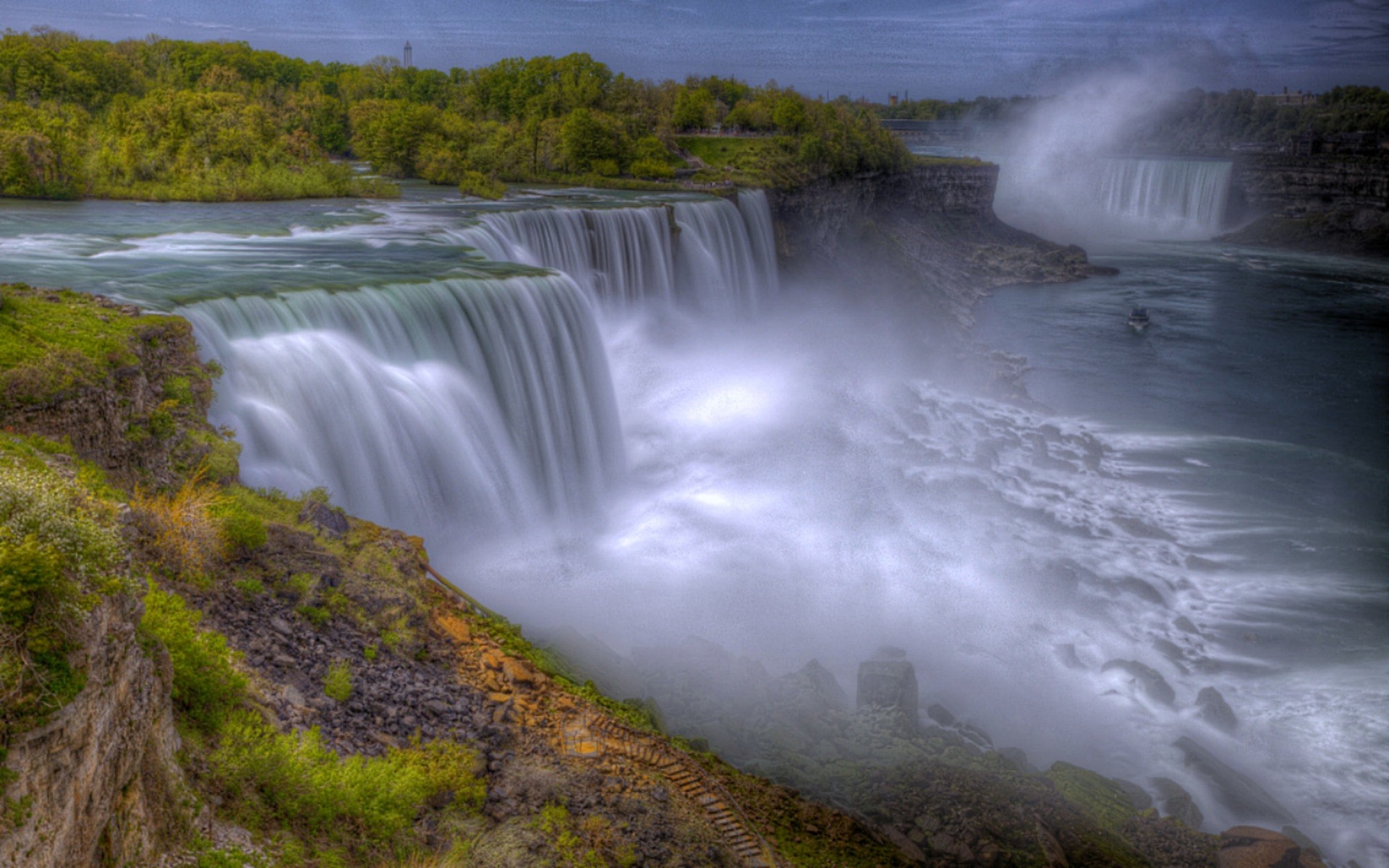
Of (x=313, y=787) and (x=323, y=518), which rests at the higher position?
(x=323, y=518)

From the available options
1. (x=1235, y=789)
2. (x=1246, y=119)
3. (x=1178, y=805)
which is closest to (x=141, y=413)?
(x=1178, y=805)

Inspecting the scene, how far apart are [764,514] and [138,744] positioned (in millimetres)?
17114

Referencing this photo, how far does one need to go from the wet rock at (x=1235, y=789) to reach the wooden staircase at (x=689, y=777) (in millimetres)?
8629

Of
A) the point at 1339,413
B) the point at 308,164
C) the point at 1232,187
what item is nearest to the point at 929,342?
the point at 1339,413

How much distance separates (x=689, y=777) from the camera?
9.73 meters

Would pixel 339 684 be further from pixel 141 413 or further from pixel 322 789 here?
pixel 141 413

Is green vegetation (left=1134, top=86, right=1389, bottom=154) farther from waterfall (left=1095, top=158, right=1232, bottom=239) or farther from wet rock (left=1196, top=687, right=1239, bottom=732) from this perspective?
wet rock (left=1196, top=687, right=1239, bottom=732)

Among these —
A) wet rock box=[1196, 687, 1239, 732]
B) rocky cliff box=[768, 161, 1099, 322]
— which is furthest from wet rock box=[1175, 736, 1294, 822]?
rocky cliff box=[768, 161, 1099, 322]

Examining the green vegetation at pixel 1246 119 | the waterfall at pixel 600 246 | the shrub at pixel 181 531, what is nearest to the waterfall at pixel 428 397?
the shrub at pixel 181 531

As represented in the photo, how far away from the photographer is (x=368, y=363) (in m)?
16.5

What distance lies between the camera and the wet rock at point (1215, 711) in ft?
50.4

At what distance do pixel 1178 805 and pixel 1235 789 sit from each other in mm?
1451

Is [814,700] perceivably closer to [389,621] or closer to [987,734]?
[987,734]

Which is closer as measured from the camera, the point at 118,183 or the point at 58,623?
the point at 58,623
